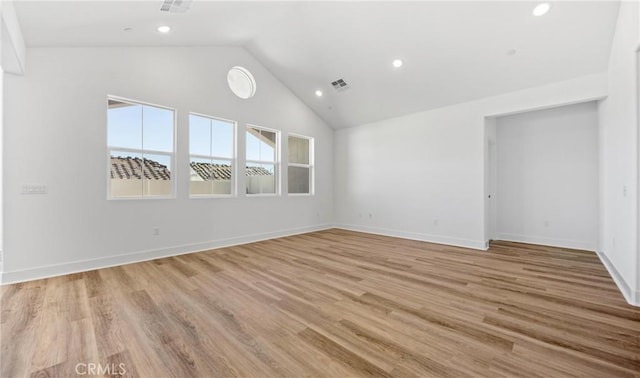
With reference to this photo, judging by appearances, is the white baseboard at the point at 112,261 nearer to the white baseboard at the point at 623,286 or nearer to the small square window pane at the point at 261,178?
the small square window pane at the point at 261,178

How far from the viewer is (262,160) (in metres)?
5.70

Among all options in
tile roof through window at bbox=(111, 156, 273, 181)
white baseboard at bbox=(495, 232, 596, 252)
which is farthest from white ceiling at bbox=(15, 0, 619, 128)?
white baseboard at bbox=(495, 232, 596, 252)

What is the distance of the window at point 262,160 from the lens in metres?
5.46

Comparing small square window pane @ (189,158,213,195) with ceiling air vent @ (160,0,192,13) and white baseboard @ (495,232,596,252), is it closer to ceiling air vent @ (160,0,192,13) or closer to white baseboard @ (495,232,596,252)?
ceiling air vent @ (160,0,192,13)

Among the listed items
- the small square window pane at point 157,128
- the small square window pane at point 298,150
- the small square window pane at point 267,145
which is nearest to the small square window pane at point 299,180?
the small square window pane at point 298,150

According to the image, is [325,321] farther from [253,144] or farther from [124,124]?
[253,144]

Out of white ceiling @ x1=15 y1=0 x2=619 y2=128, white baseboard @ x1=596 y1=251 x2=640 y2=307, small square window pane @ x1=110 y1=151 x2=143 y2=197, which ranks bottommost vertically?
white baseboard @ x1=596 y1=251 x2=640 y2=307

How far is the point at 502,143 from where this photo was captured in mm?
5406

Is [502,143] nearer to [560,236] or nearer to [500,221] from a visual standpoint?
[500,221]

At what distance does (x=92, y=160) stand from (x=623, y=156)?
22.0 feet

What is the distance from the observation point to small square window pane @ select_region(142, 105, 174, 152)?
4086mm

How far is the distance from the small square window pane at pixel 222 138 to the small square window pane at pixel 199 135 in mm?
96

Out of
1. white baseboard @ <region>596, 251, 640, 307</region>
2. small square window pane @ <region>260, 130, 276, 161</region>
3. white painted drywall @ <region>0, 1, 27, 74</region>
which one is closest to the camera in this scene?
white painted drywall @ <region>0, 1, 27, 74</region>

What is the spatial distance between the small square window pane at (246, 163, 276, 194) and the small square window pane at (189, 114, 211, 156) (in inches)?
37.6
